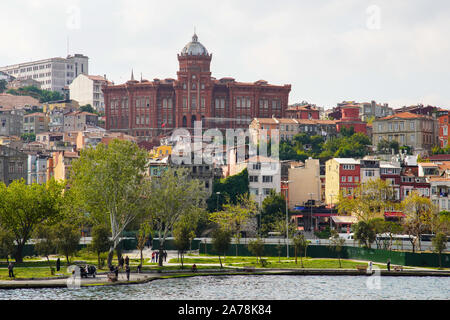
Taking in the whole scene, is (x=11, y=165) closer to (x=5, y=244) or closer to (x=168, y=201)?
(x=168, y=201)

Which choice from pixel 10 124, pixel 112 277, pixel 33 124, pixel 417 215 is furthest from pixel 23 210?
pixel 10 124

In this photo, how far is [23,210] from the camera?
8000 cm

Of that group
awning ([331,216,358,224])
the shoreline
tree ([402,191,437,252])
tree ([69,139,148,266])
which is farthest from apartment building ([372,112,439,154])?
tree ([69,139,148,266])

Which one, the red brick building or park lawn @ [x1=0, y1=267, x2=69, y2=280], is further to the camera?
the red brick building

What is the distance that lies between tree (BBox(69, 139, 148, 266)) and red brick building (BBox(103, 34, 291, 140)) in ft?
340

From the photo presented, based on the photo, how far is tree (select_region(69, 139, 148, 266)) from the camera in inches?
2901

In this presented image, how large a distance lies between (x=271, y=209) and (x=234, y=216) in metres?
9.01

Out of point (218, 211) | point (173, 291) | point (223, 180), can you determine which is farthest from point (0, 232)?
point (223, 180)

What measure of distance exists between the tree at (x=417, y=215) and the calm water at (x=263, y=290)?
2506 cm

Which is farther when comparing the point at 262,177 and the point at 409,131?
the point at 409,131

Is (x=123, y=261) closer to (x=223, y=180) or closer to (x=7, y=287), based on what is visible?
(x=7, y=287)

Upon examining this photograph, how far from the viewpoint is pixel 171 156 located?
12744cm

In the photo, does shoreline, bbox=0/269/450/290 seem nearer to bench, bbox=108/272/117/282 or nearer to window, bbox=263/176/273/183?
bench, bbox=108/272/117/282
